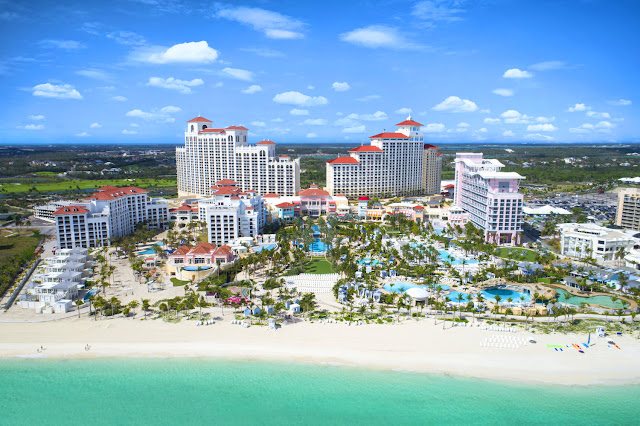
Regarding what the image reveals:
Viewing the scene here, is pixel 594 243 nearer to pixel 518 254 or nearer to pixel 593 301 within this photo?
pixel 518 254

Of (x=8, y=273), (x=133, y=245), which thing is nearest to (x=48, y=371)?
(x=8, y=273)

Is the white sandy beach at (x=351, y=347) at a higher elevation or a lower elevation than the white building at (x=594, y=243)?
lower

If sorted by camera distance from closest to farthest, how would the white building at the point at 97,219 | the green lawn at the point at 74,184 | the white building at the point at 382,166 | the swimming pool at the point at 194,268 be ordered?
the swimming pool at the point at 194,268
the white building at the point at 97,219
the white building at the point at 382,166
the green lawn at the point at 74,184

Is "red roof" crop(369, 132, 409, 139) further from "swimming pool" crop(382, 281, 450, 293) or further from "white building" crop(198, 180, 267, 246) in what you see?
"swimming pool" crop(382, 281, 450, 293)

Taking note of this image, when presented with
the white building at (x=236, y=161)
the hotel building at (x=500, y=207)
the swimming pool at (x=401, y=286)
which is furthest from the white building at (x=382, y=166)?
the swimming pool at (x=401, y=286)

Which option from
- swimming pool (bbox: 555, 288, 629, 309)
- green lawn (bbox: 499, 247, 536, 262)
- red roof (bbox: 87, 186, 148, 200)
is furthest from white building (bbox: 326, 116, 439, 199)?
swimming pool (bbox: 555, 288, 629, 309)

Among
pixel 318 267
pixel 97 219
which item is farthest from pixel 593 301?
pixel 97 219

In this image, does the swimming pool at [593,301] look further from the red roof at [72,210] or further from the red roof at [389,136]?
the red roof at [389,136]
